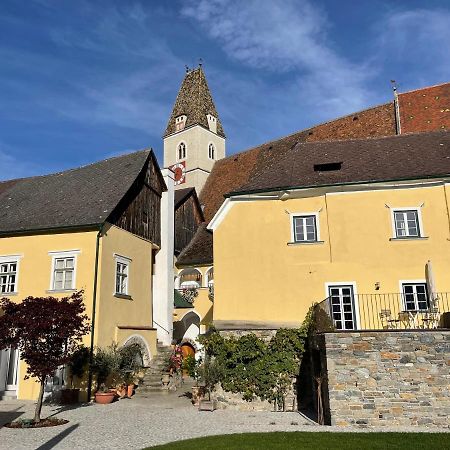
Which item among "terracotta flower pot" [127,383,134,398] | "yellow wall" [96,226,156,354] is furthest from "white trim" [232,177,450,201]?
"terracotta flower pot" [127,383,134,398]

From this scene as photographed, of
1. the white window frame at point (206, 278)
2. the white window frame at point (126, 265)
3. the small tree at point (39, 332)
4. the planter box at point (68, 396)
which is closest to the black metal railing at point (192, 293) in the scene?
the white window frame at point (206, 278)

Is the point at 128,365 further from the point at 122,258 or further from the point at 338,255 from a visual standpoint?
the point at 338,255

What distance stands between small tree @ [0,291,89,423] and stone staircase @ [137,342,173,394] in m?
6.66

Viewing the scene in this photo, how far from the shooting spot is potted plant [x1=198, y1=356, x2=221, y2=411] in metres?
15.0

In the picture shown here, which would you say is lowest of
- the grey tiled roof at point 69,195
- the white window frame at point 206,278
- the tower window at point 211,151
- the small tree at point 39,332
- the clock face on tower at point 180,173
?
the small tree at point 39,332

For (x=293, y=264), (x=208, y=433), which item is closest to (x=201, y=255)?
(x=293, y=264)

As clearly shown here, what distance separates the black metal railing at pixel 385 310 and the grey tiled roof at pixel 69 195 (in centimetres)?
968

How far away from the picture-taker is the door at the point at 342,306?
51.1 feet

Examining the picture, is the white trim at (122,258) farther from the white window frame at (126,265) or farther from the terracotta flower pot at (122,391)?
the terracotta flower pot at (122,391)

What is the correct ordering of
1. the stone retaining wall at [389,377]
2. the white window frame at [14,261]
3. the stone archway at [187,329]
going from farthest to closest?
the stone archway at [187,329], the white window frame at [14,261], the stone retaining wall at [389,377]

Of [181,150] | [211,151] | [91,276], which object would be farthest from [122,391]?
[181,150]

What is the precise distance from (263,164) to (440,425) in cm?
2745

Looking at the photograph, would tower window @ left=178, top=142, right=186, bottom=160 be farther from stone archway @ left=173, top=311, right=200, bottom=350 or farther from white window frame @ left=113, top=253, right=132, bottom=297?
white window frame @ left=113, top=253, right=132, bottom=297

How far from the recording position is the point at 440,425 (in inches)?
442
